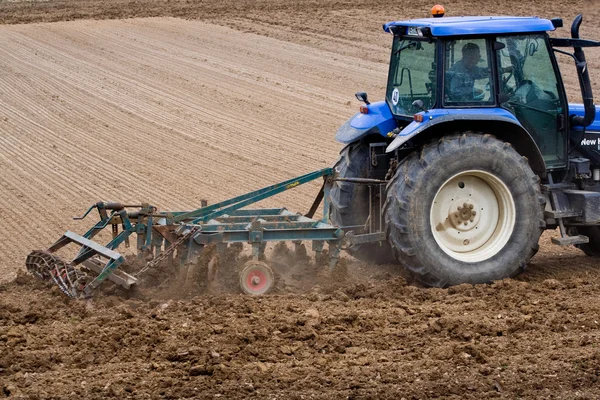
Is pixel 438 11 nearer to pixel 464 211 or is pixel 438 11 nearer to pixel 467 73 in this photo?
pixel 467 73

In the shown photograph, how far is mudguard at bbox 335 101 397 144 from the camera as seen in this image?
796cm

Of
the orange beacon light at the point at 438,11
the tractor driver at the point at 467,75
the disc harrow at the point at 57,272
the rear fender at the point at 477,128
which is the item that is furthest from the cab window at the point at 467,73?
the disc harrow at the point at 57,272

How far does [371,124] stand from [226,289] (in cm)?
182

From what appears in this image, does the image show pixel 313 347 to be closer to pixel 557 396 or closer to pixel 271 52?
pixel 557 396

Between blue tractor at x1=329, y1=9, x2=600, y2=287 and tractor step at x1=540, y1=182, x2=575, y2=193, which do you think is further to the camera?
tractor step at x1=540, y1=182, x2=575, y2=193

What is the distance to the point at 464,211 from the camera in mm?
7578

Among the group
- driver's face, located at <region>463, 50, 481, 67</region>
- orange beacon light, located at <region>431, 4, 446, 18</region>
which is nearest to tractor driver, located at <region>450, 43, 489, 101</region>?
driver's face, located at <region>463, 50, 481, 67</region>

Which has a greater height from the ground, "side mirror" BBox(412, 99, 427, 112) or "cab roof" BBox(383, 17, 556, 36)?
"cab roof" BBox(383, 17, 556, 36)

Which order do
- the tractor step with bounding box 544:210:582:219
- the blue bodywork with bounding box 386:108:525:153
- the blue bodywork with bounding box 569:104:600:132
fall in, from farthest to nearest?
the blue bodywork with bounding box 569:104:600:132
the tractor step with bounding box 544:210:582:219
the blue bodywork with bounding box 386:108:525:153

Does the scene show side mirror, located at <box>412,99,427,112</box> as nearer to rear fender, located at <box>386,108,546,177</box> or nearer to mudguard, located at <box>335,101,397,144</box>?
rear fender, located at <box>386,108,546,177</box>

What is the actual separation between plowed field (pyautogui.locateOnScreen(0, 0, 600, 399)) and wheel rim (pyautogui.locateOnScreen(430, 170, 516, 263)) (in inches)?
15.4

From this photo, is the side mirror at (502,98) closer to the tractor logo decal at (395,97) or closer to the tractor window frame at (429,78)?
the tractor window frame at (429,78)

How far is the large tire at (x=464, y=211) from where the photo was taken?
7.28 meters

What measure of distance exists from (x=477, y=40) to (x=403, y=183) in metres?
1.26
